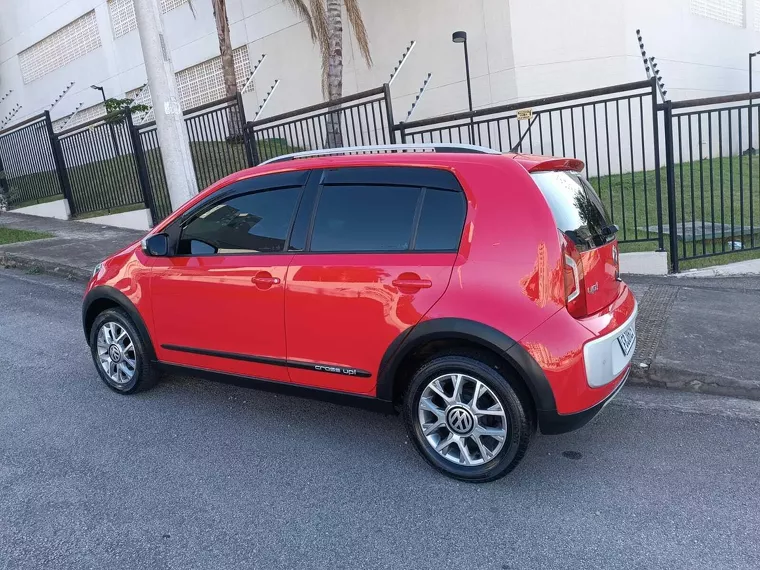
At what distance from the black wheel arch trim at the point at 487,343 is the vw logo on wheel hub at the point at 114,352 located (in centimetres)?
247

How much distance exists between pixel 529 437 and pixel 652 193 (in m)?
9.15

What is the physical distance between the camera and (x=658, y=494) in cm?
316

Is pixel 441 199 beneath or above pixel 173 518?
above

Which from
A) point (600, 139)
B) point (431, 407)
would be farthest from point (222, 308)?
point (600, 139)

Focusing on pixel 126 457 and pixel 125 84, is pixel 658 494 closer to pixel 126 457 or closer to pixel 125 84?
pixel 126 457

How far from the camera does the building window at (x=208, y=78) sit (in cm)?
1983

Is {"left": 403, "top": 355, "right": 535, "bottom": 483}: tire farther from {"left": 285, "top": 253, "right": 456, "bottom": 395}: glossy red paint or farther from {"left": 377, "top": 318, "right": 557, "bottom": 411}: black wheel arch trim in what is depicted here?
{"left": 285, "top": 253, "right": 456, "bottom": 395}: glossy red paint

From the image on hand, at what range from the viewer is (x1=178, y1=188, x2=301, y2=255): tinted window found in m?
3.84

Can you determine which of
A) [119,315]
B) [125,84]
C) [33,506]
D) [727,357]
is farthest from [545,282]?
[125,84]

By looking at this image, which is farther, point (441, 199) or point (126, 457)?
point (126, 457)

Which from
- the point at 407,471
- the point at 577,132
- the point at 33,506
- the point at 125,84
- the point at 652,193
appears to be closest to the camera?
the point at 33,506

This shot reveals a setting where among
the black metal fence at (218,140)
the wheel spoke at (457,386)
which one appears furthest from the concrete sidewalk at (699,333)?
the black metal fence at (218,140)

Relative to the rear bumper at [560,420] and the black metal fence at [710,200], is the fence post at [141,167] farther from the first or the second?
the rear bumper at [560,420]

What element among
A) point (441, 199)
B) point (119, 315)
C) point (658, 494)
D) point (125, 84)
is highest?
point (125, 84)
